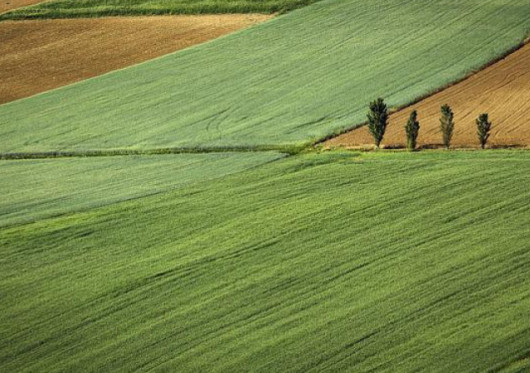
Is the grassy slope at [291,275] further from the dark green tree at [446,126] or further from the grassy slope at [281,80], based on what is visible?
the grassy slope at [281,80]

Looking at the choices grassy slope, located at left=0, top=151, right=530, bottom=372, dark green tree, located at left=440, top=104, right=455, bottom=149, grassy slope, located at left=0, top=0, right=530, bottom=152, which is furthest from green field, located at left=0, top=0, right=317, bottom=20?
grassy slope, located at left=0, top=151, right=530, bottom=372

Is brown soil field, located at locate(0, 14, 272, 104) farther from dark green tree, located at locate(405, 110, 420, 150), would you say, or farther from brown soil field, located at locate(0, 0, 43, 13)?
dark green tree, located at locate(405, 110, 420, 150)

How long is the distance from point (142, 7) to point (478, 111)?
30.6 meters

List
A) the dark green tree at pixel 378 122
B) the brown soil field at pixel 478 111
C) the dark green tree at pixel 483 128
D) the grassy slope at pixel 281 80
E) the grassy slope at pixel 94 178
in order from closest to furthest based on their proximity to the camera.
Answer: the grassy slope at pixel 94 178
the dark green tree at pixel 483 128
the dark green tree at pixel 378 122
the brown soil field at pixel 478 111
the grassy slope at pixel 281 80

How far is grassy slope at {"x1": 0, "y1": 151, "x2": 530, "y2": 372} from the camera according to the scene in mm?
22141

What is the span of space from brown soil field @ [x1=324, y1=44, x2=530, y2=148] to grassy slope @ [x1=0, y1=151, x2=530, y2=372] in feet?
9.67

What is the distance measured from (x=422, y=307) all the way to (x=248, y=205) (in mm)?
10078

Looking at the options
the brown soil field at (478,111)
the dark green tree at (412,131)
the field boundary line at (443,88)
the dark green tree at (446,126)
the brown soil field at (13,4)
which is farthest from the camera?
the brown soil field at (13,4)

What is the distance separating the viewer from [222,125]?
44062mm

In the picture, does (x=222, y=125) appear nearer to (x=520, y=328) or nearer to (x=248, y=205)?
(x=248, y=205)

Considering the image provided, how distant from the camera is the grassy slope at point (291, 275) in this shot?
72.6 ft

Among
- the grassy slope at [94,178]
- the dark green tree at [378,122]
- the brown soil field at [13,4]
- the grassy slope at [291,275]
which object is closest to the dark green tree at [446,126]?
the grassy slope at [291,275]

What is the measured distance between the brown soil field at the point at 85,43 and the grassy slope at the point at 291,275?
2382 centimetres

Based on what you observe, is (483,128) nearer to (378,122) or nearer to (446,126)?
(446,126)
